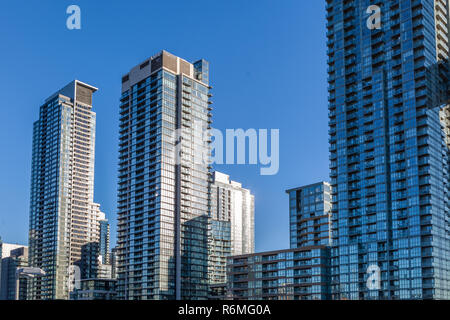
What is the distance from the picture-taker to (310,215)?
184 meters

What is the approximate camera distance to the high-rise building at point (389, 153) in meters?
121

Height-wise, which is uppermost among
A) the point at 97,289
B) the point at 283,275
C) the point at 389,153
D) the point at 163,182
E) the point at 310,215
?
the point at 389,153


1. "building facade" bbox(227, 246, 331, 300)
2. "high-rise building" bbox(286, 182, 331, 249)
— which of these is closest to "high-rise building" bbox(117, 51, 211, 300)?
"building facade" bbox(227, 246, 331, 300)

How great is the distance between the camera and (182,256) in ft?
513

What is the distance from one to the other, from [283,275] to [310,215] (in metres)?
52.0

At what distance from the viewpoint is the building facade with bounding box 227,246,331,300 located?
5133 inches

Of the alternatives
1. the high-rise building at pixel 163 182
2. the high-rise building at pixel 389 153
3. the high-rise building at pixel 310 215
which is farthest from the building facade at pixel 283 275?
the high-rise building at pixel 310 215

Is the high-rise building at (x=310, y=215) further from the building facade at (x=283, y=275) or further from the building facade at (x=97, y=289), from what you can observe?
the building facade at (x=97, y=289)

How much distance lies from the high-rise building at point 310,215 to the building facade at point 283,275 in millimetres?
39068

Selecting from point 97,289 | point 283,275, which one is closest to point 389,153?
point 283,275

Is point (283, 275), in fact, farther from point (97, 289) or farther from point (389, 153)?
point (97, 289)

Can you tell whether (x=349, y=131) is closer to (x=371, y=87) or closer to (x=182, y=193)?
(x=371, y=87)

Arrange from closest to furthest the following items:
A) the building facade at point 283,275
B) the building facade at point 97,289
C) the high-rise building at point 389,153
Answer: the high-rise building at point 389,153 → the building facade at point 283,275 → the building facade at point 97,289
